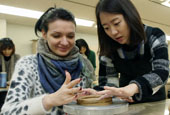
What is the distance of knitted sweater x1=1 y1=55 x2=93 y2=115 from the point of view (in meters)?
0.83

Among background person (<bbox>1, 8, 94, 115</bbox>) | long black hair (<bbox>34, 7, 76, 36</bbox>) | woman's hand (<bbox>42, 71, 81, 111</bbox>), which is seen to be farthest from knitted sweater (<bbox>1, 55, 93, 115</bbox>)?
long black hair (<bbox>34, 7, 76, 36</bbox>)

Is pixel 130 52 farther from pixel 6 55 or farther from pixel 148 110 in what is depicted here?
pixel 6 55

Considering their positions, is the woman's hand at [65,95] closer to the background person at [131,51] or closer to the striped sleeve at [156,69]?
the background person at [131,51]

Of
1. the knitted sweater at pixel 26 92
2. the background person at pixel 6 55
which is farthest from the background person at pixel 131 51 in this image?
the background person at pixel 6 55

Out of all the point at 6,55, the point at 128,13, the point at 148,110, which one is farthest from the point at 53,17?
the point at 6,55

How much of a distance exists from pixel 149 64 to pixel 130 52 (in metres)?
0.16

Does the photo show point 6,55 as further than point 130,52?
Yes

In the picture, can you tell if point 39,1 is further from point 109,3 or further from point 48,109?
point 48,109

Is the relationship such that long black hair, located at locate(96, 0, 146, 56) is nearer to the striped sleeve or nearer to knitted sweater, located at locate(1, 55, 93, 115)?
the striped sleeve

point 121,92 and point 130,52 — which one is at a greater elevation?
point 130,52

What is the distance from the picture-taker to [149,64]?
1.25 meters

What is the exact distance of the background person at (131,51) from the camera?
0.93 meters

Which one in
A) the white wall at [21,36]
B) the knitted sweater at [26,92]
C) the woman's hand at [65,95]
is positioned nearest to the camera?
the woman's hand at [65,95]

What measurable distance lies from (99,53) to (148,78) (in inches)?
18.8
